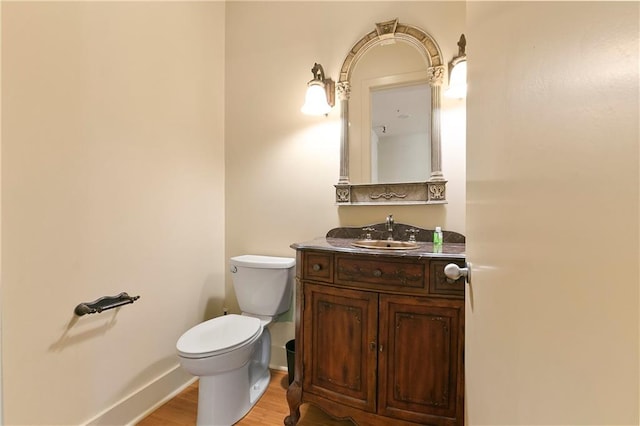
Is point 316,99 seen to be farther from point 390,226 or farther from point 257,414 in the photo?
point 257,414

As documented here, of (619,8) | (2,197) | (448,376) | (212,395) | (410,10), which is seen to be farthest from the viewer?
(410,10)

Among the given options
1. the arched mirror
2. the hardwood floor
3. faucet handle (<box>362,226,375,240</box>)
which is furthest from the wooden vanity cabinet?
the arched mirror

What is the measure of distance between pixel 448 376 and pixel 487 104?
1.12 m

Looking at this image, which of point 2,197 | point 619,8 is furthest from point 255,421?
point 619,8

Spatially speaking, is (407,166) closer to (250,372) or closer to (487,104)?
(487,104)

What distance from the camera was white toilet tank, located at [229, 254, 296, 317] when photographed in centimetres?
184

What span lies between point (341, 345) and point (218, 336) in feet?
2.24

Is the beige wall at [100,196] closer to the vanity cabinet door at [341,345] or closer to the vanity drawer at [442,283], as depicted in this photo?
the vanity cabinet door at [341,345]

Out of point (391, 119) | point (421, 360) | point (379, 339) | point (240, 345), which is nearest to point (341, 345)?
point (379, 339)

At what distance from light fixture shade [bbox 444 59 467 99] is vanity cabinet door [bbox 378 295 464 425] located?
1.14 metres

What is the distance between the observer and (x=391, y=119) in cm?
179

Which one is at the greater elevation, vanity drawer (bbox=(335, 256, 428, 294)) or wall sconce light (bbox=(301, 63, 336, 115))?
wall sconce light (bbox=(301, 63, 336, 115))

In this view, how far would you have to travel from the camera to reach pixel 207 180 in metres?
2.10

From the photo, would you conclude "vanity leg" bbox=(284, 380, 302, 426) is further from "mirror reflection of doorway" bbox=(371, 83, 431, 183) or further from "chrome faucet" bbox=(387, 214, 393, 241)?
"mirror reflection of doorway" bbox=(371, 83, 431, 183)
